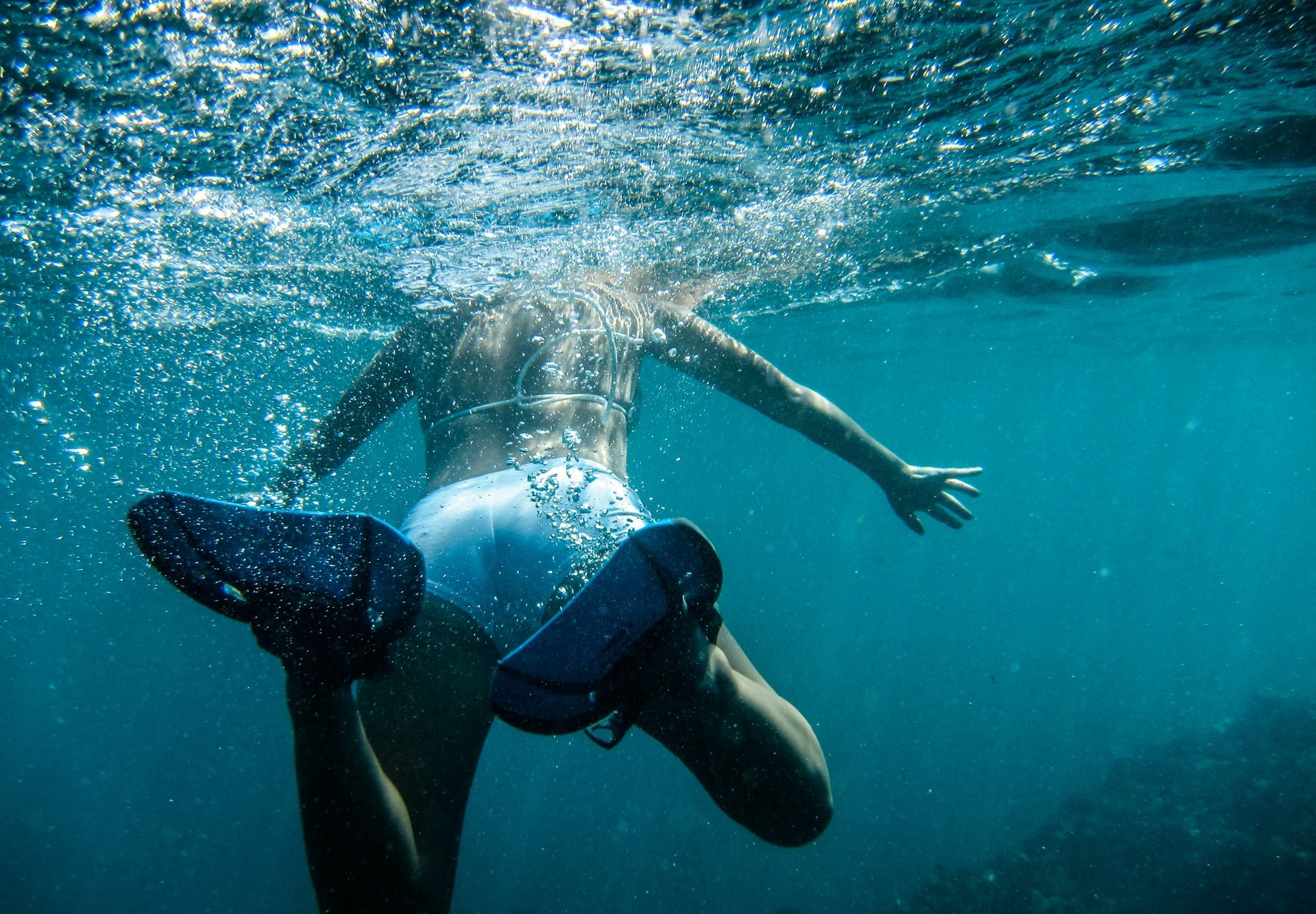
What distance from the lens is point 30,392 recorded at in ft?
59.4

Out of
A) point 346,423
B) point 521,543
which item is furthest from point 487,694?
point 346,423

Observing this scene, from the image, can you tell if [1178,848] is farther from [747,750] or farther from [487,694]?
[487,694]

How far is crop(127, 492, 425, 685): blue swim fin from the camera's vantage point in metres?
1.94

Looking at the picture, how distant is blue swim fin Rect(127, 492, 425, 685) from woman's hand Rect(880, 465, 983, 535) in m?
3.05

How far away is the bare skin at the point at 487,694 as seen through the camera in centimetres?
198

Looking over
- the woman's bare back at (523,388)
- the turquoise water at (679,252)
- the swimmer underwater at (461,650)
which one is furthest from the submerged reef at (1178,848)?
the woman's bare back at (523,388)

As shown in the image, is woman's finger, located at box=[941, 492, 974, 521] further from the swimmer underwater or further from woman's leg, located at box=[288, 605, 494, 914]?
woman's leg, located at box=[288, 605, 494, 914]

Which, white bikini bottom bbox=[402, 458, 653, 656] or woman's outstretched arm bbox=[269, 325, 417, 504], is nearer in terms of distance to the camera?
white bikini bottom bbox=[402, 458, 653, 656]

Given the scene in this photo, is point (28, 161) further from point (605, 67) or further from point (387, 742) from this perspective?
point (387, 742)

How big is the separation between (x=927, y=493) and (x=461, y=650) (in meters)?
2.98

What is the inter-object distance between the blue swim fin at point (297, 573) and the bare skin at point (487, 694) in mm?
137

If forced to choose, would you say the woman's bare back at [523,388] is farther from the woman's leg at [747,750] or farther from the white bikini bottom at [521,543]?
the woman's leg at [747,750]

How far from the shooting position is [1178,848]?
12141 mm

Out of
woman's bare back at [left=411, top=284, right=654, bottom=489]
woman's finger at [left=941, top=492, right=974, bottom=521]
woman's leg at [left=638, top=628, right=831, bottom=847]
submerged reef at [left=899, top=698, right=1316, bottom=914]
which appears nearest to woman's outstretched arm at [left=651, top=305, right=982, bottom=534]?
woman's finger at [left=941, top=492, right=974, bottom=521]
